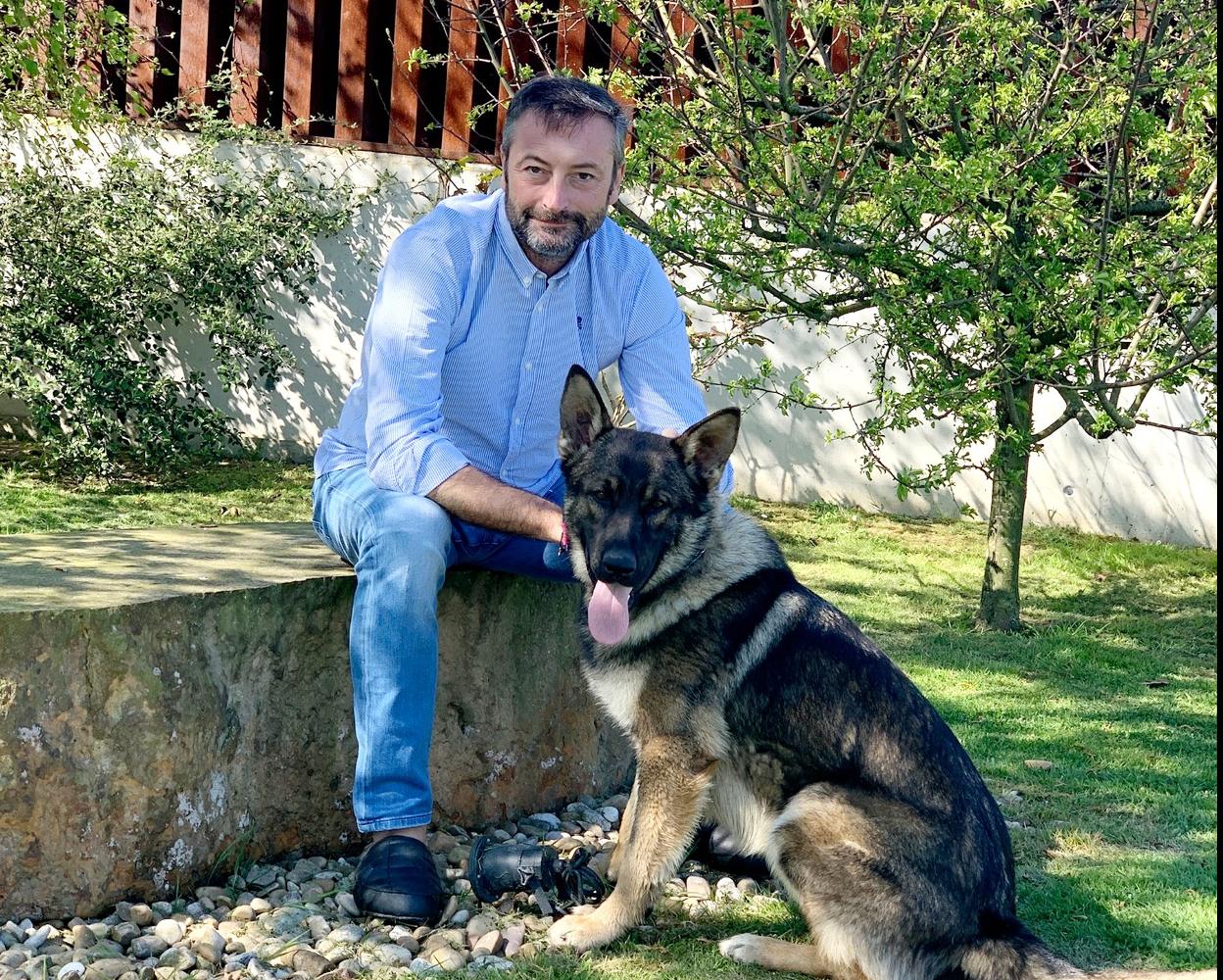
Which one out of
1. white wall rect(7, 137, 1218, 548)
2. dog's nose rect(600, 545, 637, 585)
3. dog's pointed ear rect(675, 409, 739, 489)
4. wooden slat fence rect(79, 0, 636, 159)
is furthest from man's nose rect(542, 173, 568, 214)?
wooden slat fence rect(79, 0, 636, 159)

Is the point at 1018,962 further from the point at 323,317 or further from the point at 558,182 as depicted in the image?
the point at 323,317

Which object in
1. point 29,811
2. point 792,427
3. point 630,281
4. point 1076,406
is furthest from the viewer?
point 792,427

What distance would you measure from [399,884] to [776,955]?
1.07 m


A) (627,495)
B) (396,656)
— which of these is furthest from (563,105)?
(396,656)

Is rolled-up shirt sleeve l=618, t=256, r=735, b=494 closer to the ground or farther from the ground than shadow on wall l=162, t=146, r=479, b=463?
closer to the ground

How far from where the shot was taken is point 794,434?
10320 millimetres

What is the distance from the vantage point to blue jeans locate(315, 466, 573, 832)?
3719 millimetres

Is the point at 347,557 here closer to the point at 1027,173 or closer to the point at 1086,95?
the point at 1027,173

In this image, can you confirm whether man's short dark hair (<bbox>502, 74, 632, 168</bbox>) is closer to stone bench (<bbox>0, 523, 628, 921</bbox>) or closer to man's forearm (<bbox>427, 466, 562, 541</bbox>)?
man's forearm (<bbox>427, 466, 562, 541</bbox>)

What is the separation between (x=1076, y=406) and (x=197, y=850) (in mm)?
4565

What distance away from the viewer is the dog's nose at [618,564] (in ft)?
11.6

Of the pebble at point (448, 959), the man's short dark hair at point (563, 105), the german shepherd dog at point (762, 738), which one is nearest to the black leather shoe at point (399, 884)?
the pebble at point (448, 959)

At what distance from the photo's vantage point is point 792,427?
10.3m

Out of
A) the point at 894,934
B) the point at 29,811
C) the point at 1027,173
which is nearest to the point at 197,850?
the point at 29,811
